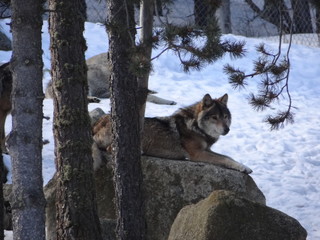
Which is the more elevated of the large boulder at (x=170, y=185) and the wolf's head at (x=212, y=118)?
the wolf's head at (x=212, y=118)

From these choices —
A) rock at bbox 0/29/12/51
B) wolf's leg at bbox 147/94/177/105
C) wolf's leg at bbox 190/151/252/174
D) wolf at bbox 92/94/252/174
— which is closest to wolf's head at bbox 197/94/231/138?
wolf at bbox 92/94/252/174

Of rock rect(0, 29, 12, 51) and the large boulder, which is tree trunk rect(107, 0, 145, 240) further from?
rock rect(0, 29, 12, 51)

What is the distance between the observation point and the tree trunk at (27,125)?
536 cm

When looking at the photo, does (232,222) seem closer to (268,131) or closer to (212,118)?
(212,118)

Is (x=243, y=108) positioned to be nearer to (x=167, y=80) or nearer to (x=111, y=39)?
(x=167, y=80)

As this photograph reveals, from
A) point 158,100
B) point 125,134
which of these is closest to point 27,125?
point 125,134

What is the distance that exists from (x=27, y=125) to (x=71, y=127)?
549mm

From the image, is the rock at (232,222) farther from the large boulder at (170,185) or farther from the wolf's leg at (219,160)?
the wolf's leg at (219,160)

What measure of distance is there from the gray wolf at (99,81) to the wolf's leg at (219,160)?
4458 millimetres

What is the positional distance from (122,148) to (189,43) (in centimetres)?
146

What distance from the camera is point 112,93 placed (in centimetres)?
666

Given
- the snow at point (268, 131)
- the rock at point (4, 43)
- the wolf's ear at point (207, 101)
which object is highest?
the rock at point (4, 43)

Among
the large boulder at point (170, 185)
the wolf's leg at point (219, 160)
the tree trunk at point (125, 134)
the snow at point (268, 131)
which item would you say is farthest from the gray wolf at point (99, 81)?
the tree trunk at point (125, 134)

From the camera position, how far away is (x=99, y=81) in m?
13.9
